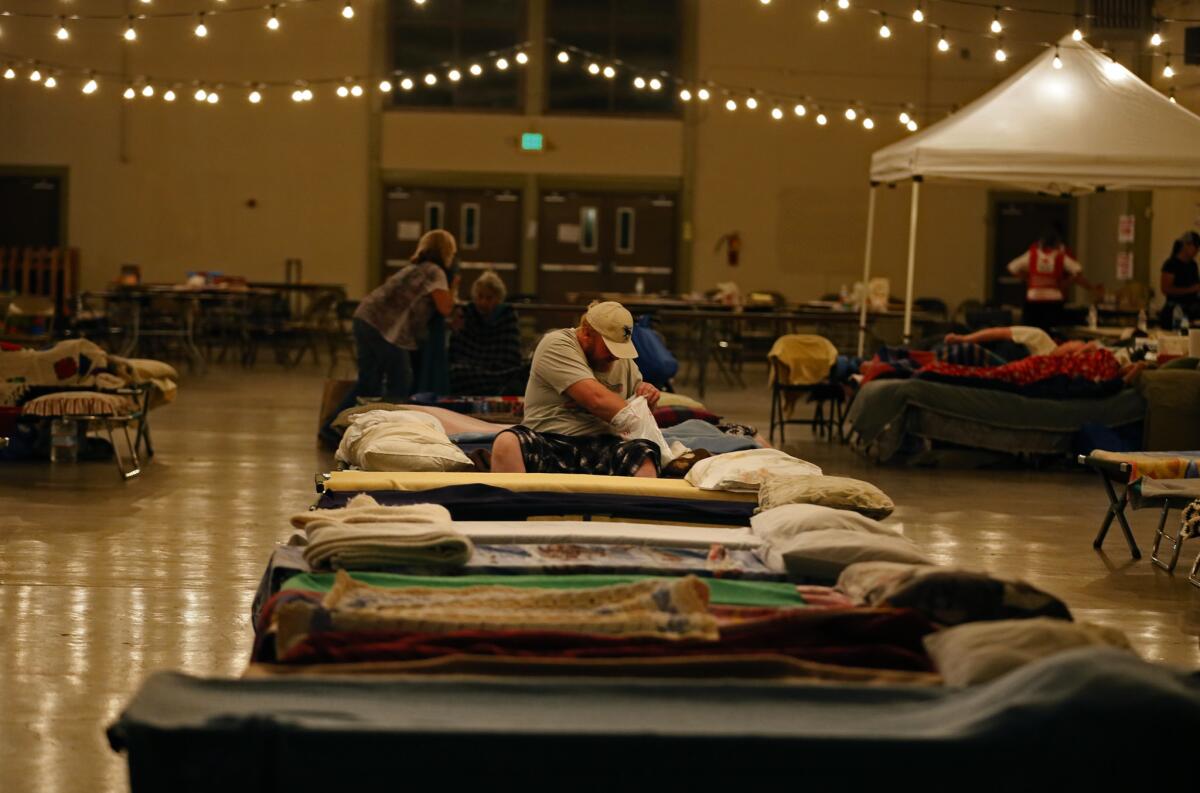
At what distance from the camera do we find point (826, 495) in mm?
4797

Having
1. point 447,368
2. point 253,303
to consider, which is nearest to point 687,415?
point 447,368

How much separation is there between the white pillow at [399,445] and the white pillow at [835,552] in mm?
2045

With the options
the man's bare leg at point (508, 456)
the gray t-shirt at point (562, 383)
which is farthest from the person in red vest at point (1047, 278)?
the man's bare leg at point (508, 456)

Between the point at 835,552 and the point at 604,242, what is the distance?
1522 centimetres

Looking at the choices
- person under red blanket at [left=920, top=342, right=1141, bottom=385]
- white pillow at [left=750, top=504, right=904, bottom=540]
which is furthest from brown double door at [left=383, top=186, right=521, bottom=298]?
white pillow at [left=750, top=504, right=904, bottom=540]

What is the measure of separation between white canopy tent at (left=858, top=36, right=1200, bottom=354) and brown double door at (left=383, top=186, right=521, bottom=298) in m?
8.29

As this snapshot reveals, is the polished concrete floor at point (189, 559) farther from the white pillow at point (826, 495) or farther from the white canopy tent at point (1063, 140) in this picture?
the white canopy tent at point (1063, 140)

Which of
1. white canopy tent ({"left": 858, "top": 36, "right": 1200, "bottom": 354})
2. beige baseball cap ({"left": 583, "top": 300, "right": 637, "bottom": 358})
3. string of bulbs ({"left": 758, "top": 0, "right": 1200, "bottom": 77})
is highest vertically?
string of bulbs ({"left": 758, "top": 0, "right": 1200, "bottom": 77})

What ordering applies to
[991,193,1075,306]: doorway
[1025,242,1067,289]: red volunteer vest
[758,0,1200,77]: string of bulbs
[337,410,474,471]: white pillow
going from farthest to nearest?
[991,193,1075,306]: doorway, [1025,242,1067,289]: red volunteer vest, [758,0,1200,77]: string of bulbs, [337,410,474,471]: white pillow

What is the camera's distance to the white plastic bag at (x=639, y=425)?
5.95 m

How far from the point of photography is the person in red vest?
40.4 feet

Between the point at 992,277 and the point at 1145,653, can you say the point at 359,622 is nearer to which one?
the point at 1145,653

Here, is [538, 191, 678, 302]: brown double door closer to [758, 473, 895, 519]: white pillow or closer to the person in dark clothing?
the person in dark clothing

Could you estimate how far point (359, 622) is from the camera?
319 cm
